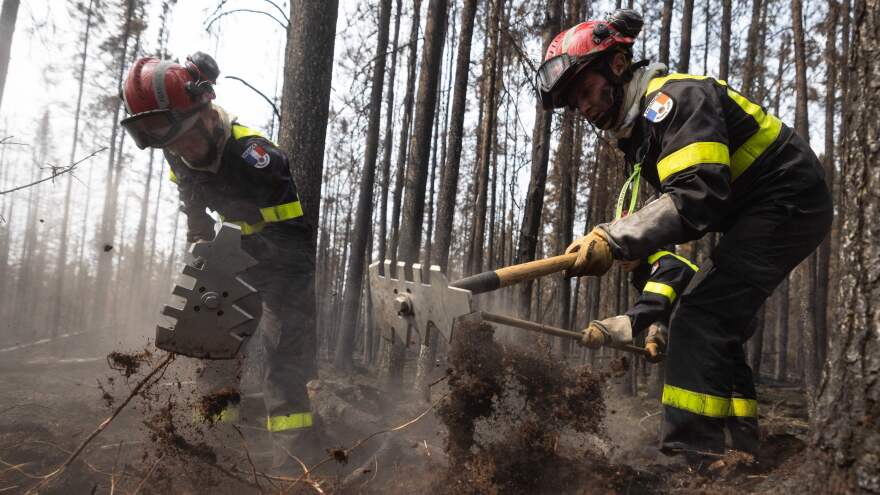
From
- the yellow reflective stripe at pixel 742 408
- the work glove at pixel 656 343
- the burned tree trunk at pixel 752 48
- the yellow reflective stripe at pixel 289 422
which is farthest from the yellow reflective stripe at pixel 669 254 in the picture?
the burned tree trunk at pixel 752 48

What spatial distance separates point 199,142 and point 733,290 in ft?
10.6

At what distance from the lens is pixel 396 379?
9234 millimetres

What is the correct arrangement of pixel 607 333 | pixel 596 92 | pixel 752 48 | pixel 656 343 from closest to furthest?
1. pixel 596 92
2. pixel 607 333
3. pixel 656 343
4. pixel 752 48

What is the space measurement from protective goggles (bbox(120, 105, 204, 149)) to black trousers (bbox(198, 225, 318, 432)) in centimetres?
79

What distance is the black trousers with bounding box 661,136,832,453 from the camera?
2.54 metres

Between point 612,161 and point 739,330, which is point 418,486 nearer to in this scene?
point 739,330

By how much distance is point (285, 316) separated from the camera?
3545 millimetres

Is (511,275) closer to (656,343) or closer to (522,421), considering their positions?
(522,421)

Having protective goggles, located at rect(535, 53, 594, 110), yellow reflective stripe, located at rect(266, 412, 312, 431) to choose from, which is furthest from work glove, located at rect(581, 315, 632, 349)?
yellow reflective stripe, located at rect(266, 412, 312, 431)

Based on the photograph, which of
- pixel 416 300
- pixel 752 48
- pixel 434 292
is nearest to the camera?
pixel 434 292

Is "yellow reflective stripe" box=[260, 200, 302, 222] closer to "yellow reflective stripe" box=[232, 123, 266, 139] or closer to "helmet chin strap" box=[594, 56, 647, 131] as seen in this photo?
"yellow reflective stripe" box=[232, 123, 266, 139]

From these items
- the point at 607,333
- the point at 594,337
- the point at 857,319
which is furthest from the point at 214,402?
the point at 857,319

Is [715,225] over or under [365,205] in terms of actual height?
under

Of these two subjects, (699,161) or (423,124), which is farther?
(423,124)
